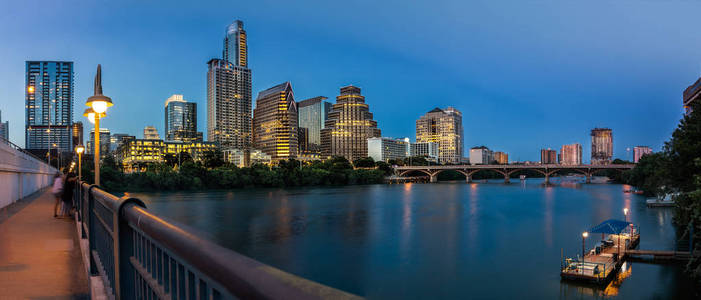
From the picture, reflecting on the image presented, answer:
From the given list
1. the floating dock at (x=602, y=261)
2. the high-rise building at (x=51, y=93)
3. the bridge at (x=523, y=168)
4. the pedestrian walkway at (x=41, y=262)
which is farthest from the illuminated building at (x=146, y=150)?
the pedestrian walkway at (x=41, y=262)

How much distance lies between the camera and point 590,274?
73.5ft

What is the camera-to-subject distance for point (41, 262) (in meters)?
7.83

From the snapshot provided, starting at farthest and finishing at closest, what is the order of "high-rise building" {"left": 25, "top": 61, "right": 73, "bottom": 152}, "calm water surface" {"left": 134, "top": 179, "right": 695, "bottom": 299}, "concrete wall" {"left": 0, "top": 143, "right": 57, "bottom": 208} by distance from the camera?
"high-rise building" {"left": 25, "top": 61, "right": 73, "bottom": 152}, "calm water surface" {"left": 134, "top": 179, "right": 695, "bottom": 299}, "concrete wall" {"left": 0, "top": 143, "right": 57, "bottom": 208}

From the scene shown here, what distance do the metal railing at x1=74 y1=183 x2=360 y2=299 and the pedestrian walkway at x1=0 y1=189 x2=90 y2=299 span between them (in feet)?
6.16

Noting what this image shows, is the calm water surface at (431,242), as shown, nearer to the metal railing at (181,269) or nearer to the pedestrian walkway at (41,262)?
the pedestrian walkway at (41,262)

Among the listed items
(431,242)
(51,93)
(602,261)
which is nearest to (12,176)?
(431,242)

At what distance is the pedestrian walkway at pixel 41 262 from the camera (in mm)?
6090

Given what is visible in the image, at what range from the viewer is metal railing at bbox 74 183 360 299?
1.12 metres

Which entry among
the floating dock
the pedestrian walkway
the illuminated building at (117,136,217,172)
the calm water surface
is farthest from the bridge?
the pedestrian walkway

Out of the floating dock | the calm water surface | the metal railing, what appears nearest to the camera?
the metal railing

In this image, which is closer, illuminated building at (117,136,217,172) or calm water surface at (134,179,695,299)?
calm water surface at (134,179,695,299)

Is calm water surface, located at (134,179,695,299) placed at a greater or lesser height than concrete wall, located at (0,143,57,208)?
lesser

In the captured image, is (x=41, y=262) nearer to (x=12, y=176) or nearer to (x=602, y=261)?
(x=12, y=176)

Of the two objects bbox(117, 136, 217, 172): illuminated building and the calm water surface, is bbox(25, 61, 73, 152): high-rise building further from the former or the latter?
the calm water surface
